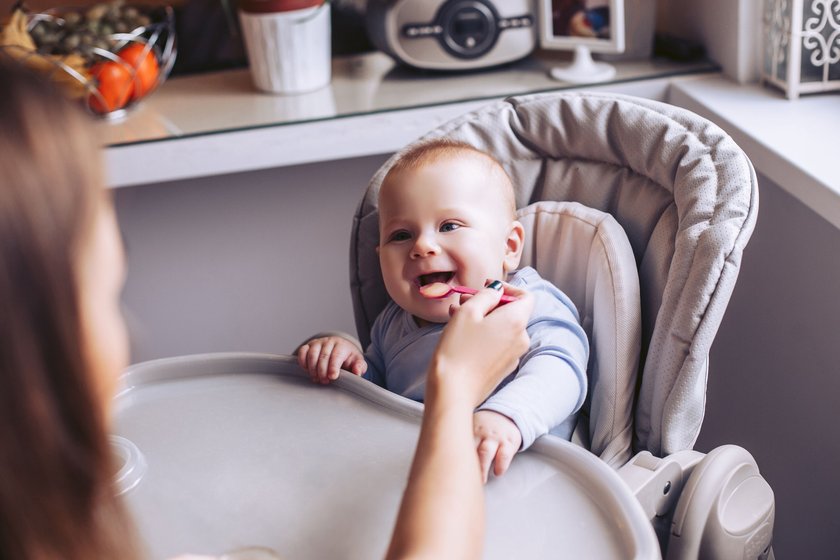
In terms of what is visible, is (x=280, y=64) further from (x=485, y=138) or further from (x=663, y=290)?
(x=663, y=290)

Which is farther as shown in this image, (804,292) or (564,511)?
(804,292)

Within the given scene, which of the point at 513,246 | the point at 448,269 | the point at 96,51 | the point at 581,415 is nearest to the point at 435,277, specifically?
the point at 448,269

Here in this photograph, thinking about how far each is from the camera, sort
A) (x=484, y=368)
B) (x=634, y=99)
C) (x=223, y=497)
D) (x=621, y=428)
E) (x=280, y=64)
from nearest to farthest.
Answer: (x=484, y=368) < (x=223, y=497) < (x=621, y=428) < (x=634, y=99) < (x=280, y=64)

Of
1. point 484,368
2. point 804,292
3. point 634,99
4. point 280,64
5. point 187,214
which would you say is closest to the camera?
point 484,368

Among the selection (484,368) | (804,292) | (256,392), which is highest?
(484,368)

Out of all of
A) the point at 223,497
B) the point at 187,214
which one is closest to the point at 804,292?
the point at 223,497

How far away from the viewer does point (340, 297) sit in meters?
2.32

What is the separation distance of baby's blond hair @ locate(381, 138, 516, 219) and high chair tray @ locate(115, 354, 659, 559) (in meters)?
0.31

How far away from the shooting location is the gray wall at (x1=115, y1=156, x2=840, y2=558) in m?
1.61

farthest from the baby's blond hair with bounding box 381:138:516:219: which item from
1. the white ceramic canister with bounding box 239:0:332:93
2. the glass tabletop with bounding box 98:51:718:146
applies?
the white ceramic canister with bounding box 239:0:332:93

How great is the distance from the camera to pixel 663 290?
120 cm

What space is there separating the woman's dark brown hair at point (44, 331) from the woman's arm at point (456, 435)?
0.83 feet

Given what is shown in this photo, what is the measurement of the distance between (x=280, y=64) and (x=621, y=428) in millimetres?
1159

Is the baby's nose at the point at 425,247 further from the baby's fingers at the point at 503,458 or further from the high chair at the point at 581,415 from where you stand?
the baby's fingers at the point at 503,458
